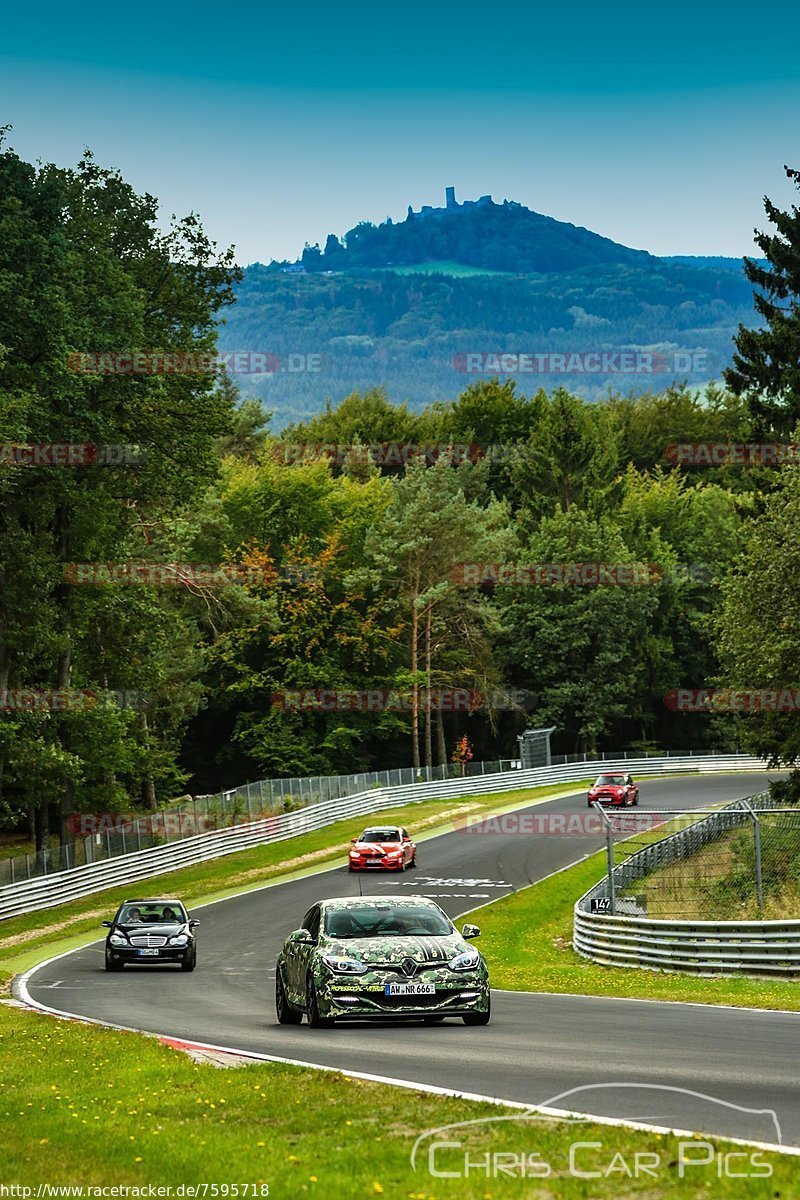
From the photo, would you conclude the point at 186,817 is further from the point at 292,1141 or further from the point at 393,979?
the point at 292,1141

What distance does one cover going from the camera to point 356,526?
9006 centimetres

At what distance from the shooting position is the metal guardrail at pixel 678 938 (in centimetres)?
2191

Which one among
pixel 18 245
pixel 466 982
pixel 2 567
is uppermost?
pixel 18 245

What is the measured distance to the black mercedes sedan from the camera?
2872cm

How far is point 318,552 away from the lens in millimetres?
88125

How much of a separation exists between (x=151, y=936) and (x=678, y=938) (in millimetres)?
10412

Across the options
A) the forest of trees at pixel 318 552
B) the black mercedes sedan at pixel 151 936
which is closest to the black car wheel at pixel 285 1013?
the black mercedes sedan at pixel 151 936

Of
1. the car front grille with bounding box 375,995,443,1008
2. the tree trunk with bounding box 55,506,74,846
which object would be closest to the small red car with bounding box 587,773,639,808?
the tree trunk with bounding box 55,506,74,846

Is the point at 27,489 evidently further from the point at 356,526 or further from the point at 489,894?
the point at 356,526

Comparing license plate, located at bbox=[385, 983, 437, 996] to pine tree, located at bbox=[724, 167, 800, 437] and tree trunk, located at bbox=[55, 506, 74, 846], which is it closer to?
tree trunk, located at bbox=[55, 506, 74, 846]

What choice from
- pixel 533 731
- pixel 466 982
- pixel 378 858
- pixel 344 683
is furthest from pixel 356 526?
pixel 466 982

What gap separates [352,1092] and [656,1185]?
3566 millimetres

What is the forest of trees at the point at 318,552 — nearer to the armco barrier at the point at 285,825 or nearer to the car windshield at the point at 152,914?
the armco barrier at the point at 285,825

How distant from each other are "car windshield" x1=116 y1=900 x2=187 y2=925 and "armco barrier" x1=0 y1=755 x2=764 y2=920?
13.5 m
